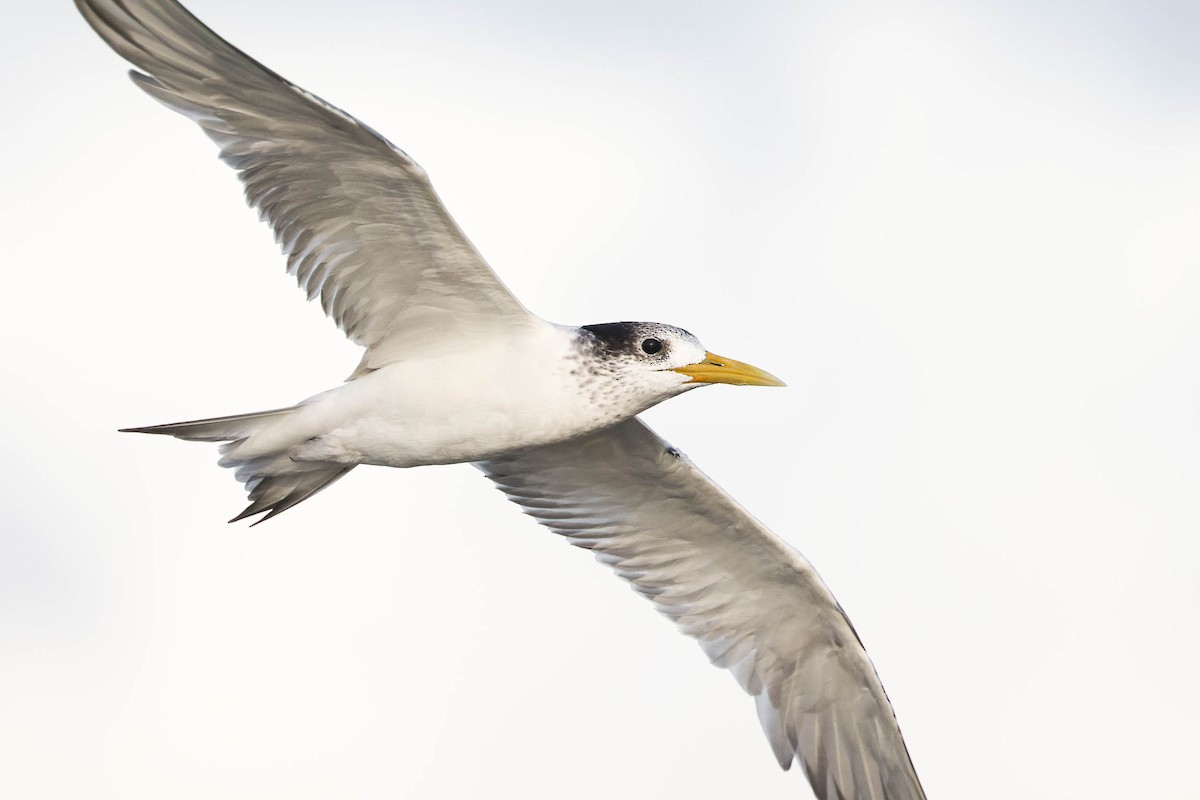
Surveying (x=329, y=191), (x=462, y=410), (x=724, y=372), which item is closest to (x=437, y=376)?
(x=462, y=410)

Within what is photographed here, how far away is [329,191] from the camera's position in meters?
7.97

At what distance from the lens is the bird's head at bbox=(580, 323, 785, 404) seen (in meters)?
8.02


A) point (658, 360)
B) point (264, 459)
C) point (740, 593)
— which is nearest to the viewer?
point (658, 360)

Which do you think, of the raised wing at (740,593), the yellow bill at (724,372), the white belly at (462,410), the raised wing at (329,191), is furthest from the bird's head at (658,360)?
the raised wing at (740,593)

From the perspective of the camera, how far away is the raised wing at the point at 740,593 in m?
9.39

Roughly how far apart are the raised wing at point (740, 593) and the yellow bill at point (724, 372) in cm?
113

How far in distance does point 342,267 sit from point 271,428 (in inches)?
38.7

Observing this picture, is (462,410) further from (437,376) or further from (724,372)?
(724,372)

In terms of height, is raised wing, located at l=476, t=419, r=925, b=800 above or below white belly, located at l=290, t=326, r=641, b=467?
below

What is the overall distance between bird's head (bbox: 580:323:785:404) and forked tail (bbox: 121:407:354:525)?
1.65m

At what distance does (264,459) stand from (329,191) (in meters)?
1.57

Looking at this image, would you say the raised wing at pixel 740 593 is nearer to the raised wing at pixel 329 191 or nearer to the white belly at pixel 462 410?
the white belly at pixel 462 410

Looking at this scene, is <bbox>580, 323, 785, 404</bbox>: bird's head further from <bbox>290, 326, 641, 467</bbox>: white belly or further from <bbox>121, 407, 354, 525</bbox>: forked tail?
<bbox>121, 407, 354, 525</bbox>: forked tail

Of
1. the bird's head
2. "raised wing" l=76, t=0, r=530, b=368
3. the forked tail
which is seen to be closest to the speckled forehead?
the bird's head
